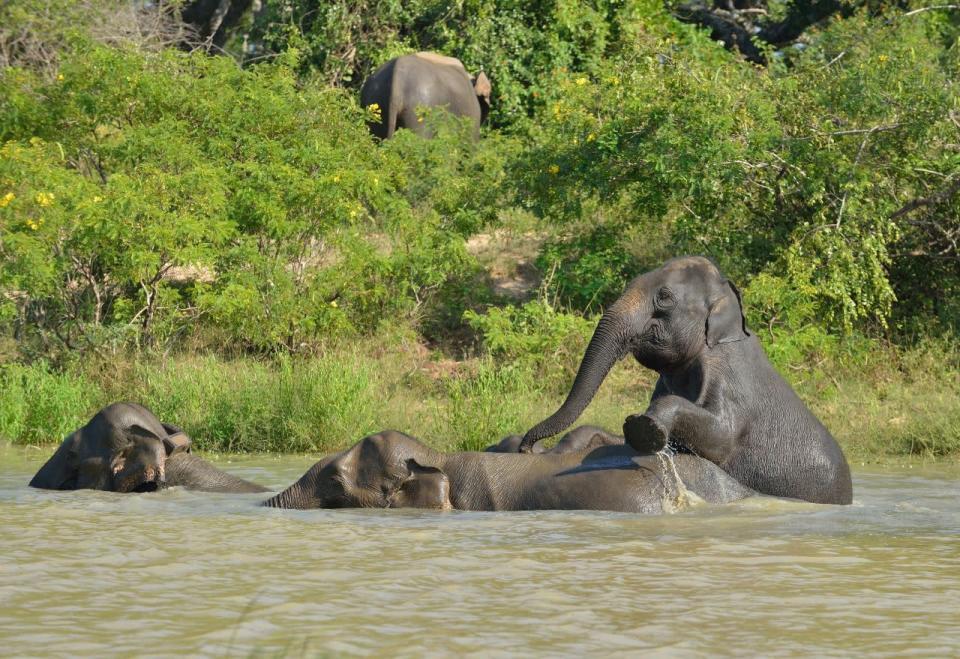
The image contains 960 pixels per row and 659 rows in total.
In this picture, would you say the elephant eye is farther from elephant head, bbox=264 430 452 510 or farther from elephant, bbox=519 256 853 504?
elephant head, bbox=264 430 452 510

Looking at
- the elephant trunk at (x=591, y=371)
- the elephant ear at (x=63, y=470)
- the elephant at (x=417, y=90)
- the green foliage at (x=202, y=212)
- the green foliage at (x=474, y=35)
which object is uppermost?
the green foliage at (x=474, y=35)

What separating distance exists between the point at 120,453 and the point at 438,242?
7312mm

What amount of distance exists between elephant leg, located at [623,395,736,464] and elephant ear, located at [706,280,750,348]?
1.43 ft

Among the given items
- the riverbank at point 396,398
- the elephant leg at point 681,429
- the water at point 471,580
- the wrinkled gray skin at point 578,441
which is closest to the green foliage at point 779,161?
the riverbank at point 396,398

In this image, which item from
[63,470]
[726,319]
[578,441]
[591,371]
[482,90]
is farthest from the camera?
[482,90]

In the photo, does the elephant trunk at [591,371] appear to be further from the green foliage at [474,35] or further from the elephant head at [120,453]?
the green foliage at [474,35]

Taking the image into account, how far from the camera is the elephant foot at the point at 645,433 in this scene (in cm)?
710

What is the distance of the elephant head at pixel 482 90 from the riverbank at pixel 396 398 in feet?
26.6

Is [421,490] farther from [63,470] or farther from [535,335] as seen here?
[535,335]

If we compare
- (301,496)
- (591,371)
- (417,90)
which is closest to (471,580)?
(301,496)

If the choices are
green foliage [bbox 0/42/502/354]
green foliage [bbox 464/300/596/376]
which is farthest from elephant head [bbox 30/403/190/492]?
green foliage [bbox 464/300/596/376]

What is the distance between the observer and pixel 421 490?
25.0ft

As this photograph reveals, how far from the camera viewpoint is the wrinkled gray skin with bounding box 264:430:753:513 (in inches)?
296

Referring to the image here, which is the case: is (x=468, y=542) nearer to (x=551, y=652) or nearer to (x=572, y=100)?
(x=551, y=652)
